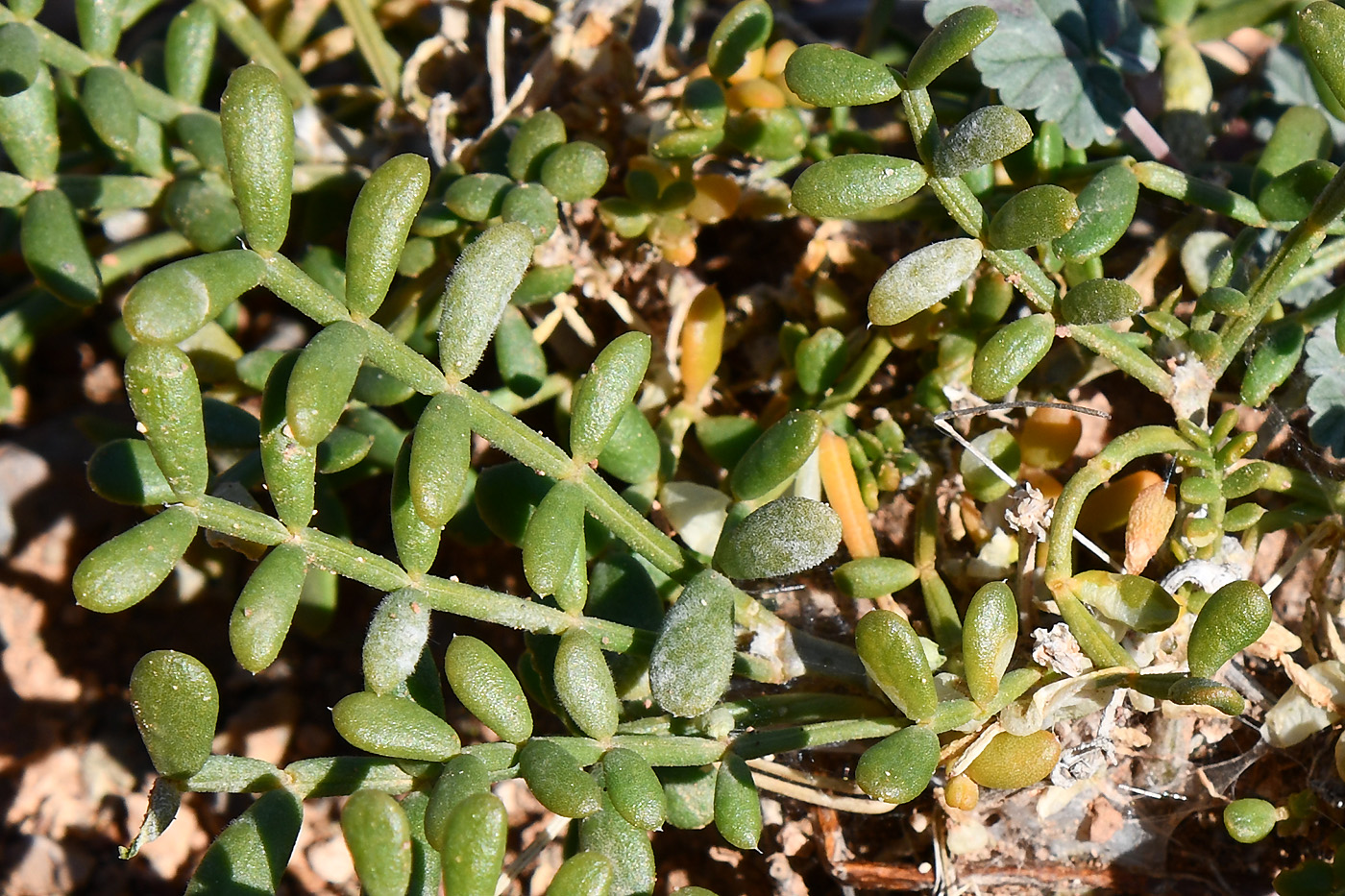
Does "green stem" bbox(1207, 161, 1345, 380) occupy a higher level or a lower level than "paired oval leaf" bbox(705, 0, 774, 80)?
lower

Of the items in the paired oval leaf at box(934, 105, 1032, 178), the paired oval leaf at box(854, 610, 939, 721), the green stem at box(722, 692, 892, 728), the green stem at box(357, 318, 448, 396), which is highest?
the paired oval leaf at box(934, 105, 1032, 178)

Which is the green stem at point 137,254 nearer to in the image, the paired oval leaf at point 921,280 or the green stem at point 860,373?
the green stem at point 860,373

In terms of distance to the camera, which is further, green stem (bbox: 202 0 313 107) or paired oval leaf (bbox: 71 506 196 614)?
green stem (bbox: 202 0 313 107)

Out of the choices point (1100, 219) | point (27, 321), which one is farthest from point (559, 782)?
point (27, 321)

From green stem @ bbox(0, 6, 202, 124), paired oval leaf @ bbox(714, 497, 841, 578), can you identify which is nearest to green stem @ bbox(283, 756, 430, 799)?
paired oval leaf @ bbox(714, 497, 841, 578)

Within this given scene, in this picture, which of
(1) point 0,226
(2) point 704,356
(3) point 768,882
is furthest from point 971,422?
(1) point 0,226

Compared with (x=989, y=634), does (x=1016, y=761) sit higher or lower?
lower

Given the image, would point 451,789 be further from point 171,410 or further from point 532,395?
point 532,395

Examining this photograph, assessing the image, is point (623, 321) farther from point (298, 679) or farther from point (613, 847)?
point (613, 847)

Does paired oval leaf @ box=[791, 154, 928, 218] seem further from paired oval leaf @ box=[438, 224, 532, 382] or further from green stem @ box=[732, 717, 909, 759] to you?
green stem @ box=[732, 717, 909, 759]
